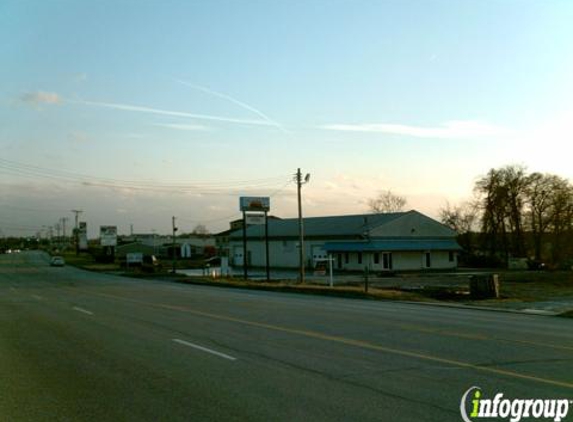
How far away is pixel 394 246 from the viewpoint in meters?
71.2

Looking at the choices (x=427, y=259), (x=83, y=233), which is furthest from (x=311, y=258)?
(x=83, y=233)

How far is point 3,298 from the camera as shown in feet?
99.7

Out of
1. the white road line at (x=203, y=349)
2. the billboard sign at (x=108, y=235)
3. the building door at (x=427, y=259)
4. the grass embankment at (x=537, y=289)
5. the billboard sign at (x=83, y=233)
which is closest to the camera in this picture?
the white road line at (x=203, y=349)

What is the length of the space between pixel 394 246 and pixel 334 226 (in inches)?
411

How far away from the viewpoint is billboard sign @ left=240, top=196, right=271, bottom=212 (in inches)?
2284

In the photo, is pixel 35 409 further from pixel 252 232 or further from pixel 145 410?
pixel 252 232

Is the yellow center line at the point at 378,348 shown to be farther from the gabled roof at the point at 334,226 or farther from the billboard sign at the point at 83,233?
the billboard sign at the point at 83,233

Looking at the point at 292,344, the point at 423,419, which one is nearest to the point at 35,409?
the point at 423,419

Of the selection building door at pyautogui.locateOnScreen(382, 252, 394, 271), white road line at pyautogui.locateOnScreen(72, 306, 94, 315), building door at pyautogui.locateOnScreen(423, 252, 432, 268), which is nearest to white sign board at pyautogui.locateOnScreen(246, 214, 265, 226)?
building door at pyautogui.locateOnScreen(382, 252, 394, 271)

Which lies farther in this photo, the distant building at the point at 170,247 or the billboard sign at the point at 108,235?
the distant building at the point at 170,247

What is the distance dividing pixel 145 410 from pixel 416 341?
723 centimetres

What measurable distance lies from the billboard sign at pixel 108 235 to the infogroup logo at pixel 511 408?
309ft

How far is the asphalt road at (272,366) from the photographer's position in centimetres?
824

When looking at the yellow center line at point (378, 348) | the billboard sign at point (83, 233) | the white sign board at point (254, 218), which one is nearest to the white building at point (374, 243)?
the white sign board at point (254, 218)
